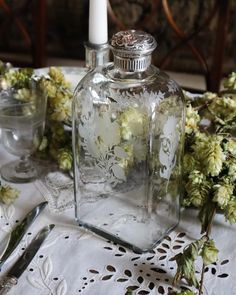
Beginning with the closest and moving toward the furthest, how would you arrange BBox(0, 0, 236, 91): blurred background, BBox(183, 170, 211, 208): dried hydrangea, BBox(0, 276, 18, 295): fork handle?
BBox(0, 276, 18, 295): fork handle, BBox(183, 170, 211, 208): dried hydrangea, BBox(0, 0, 236, 91): blurred background

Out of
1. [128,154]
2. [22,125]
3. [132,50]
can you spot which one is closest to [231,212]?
[128,154]

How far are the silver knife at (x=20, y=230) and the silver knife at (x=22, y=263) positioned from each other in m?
0.02

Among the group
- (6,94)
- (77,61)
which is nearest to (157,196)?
(6,94)

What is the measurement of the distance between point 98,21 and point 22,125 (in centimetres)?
21

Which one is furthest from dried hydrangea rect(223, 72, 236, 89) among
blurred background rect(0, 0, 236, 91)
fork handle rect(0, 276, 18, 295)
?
blurred background rect(0, 0, 236, 91)

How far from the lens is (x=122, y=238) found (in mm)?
765

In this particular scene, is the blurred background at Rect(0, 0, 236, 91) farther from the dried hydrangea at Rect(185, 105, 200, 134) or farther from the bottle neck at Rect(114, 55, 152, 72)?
the bottle neck at Rect(114, 55, 152, 72)

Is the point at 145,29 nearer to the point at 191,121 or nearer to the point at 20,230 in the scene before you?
the point at 191,121

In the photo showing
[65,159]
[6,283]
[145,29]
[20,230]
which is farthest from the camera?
[145,29]

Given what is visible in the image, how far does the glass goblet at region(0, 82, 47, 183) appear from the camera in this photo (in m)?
0.87

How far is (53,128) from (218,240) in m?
0.35

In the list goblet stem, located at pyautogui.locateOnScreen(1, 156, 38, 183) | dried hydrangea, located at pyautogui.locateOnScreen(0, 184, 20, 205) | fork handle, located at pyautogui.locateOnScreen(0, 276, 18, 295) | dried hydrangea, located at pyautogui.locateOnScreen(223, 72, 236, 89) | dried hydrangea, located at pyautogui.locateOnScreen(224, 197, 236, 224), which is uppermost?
dried hydrangea, located at pyautogui.locateOnScreen(223, 72, 236, 89)

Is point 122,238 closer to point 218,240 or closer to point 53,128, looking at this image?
point 218,240

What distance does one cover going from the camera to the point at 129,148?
75 cm
